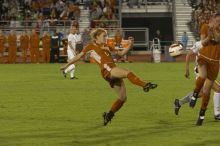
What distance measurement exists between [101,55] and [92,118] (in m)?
1.64

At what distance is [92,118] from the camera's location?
Result: 46.2ft

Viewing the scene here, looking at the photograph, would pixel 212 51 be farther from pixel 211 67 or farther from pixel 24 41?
pixel 24 41

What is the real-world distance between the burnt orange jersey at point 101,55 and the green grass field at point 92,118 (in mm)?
1202

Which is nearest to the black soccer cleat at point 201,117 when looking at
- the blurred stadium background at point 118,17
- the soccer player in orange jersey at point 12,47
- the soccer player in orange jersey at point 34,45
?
the soccer player in orange jersey at point 34,45

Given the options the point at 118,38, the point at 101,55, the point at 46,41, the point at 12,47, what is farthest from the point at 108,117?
the point at 12,47

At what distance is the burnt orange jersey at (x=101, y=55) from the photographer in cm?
1304

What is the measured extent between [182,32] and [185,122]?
35616 millimetres

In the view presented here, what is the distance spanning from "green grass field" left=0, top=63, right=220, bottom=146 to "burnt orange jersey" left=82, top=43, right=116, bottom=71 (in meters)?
1.20

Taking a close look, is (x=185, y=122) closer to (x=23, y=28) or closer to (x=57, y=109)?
(x=57, y=109)

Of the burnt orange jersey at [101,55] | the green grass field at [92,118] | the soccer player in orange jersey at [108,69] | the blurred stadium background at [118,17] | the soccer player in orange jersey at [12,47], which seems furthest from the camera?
the blurred stadium background at [118,17]

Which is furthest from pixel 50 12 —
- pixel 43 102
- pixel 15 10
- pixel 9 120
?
pixel 9 120

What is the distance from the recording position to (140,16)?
161 feet

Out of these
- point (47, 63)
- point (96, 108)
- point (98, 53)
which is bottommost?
point (47, 63)

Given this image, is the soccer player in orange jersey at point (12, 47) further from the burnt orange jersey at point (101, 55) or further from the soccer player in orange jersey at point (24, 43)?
the burnt orange jersey at point (101, 55)
